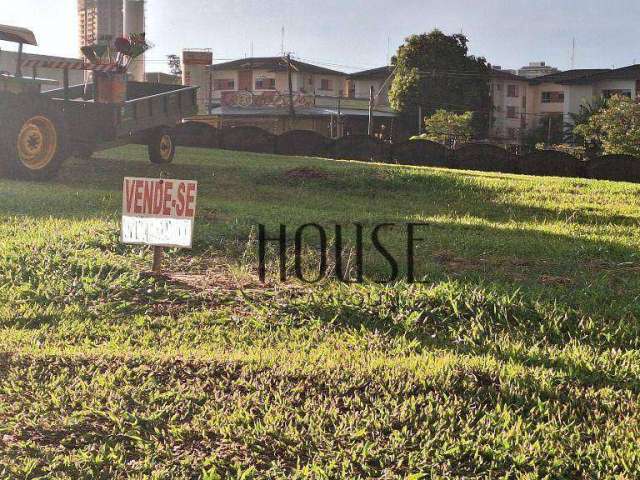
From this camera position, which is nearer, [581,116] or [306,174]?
[306,174]

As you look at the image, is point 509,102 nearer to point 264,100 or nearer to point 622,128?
point 264,100

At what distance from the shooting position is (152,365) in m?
5.48

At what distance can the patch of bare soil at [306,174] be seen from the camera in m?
16.7

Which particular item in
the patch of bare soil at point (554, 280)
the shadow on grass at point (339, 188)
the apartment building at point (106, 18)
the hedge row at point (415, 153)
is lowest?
the patch of bare soil at point (554, 280)

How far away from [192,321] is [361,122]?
55.9m

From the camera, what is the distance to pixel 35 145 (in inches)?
559

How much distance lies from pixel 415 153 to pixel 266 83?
4423cm

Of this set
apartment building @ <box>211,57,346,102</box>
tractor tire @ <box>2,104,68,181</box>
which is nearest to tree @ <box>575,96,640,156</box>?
apartment building @ <box>211,57,346,102</box>

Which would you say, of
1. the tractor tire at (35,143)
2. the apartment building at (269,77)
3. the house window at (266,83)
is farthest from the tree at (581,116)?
the tractor tire at (35,143)

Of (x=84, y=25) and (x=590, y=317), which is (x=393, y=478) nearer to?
(x=590, y=317)

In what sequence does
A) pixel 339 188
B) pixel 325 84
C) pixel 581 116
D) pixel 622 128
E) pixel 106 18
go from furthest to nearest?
1. pixel 106 18
2. pixel 325 84
3. pixel 581 116
4. pixel 622 128
5. pixel 339 188

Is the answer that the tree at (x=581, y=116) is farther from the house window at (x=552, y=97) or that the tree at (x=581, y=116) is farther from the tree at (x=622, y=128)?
the house window at (x=552, y=97)

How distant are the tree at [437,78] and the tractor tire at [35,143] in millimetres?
44083

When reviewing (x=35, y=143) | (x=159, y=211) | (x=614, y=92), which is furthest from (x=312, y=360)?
(x=614, y=92)
